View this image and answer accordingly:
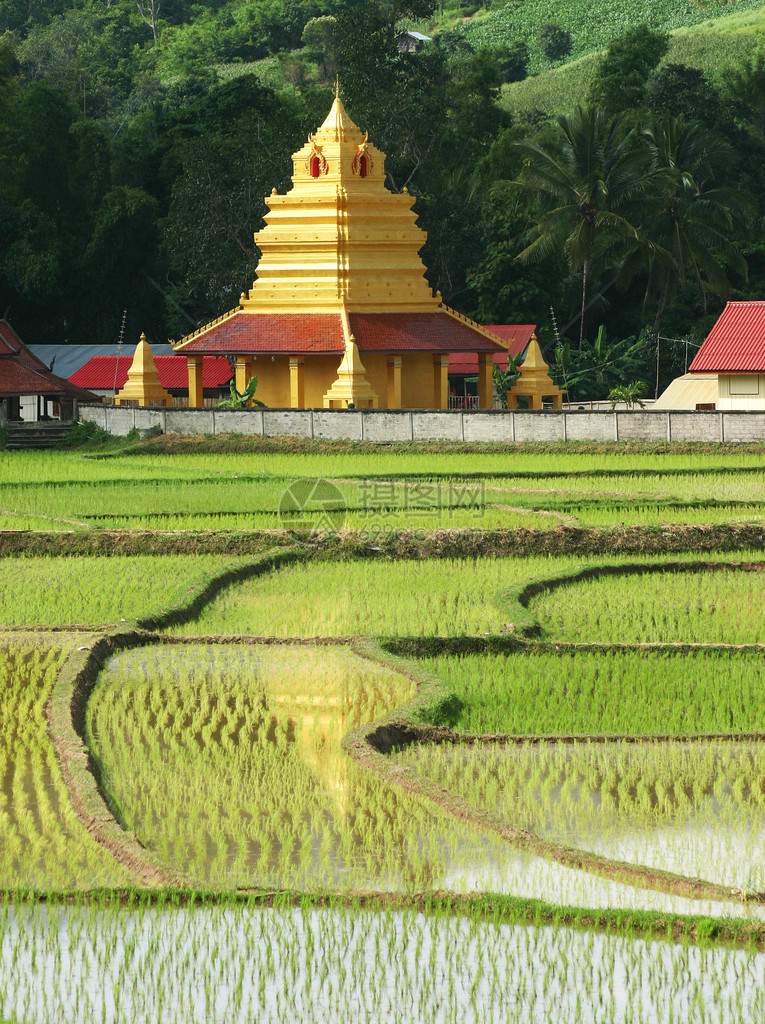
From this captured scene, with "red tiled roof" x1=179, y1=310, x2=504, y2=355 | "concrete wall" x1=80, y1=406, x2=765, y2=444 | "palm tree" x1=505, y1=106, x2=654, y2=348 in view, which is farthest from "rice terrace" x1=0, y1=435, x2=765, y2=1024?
"palm tree" x1=505, y1=106, x2=654, y2=348

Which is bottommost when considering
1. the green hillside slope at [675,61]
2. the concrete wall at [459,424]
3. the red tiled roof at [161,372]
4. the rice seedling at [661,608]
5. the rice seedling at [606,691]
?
the rice seedling at [606,691]

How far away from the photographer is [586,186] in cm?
4144

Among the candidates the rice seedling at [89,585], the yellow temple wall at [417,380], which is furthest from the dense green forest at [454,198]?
the rice seedling at [89,585]

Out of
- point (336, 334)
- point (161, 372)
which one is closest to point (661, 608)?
point (336, 334)

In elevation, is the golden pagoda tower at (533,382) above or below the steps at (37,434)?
above

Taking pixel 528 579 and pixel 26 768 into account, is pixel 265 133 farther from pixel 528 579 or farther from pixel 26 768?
pixel 26 768

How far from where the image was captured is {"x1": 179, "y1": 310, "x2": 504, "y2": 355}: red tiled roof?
3459 centimetres

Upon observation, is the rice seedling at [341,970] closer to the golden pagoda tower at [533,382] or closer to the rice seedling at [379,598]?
the rice seedling at [379,598]

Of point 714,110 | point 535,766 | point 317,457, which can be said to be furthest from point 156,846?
point 714,110

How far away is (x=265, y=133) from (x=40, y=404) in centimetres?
1113

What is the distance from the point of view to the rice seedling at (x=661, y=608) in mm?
13969

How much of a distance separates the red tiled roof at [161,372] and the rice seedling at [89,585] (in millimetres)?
23904

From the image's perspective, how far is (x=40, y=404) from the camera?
3922cm

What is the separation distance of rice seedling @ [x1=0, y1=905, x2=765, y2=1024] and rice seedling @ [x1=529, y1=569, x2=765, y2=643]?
679 centimetres
